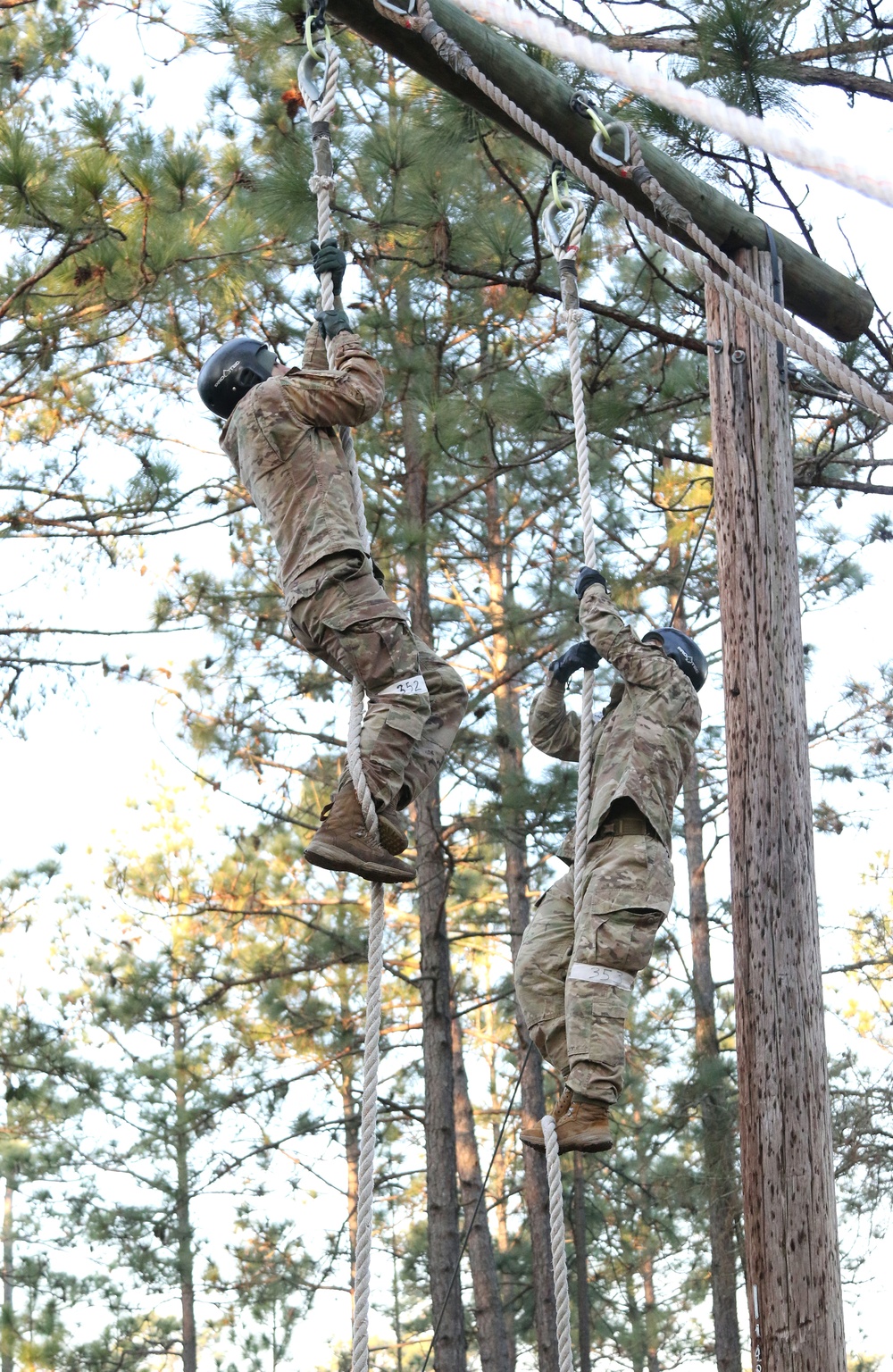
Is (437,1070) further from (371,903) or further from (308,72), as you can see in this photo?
(308,72)

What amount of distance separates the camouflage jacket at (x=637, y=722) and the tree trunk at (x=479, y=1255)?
767cm

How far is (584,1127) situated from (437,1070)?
526cm

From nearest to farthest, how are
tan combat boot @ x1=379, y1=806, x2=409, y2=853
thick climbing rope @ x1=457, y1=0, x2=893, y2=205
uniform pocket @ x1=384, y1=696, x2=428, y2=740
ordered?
thick climbing rope @ x1=457, y1=0, x2=893, y2=205 → tan combat boot @ x1=379, y1=806, x2=409, y2=853 → uniform pocket @ x1=384, y1=696, x2=428, y2=740

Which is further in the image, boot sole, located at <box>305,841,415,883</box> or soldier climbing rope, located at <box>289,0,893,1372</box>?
boot sole, located at <box>305,841,415,883</box>

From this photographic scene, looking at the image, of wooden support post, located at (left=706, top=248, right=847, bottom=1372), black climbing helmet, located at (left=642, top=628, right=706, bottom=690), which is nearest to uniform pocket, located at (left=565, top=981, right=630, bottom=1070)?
wooden support post, located at (left=706, top=248, right=847, bottom=1372)

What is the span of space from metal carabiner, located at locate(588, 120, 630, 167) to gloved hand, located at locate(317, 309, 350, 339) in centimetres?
99

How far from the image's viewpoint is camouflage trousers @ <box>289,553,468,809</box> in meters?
3.78

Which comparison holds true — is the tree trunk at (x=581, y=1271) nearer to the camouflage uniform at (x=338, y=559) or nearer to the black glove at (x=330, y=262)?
the camouflage uniform at (x=338, y=559)

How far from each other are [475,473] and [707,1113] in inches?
208

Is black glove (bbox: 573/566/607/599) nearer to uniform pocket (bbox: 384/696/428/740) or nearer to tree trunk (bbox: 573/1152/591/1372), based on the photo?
uniform pocket (bbox: 384/696/428/740)

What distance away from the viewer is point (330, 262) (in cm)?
384

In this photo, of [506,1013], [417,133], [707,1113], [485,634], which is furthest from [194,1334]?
[417,133]

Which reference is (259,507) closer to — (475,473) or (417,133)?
(417,133)

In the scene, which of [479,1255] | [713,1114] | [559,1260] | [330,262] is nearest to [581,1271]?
[713,1114]
